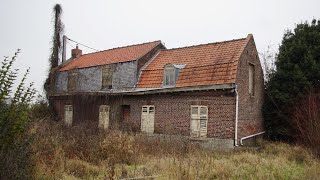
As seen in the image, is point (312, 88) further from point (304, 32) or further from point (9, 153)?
point (9, 153)

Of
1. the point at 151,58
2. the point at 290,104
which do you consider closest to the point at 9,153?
the point at 290,104

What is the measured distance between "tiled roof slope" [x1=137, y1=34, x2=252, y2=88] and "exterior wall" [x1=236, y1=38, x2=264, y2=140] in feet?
2.02

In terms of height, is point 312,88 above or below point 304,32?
below

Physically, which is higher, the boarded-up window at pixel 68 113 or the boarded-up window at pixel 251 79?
the boarded-up window at pixel 251 79

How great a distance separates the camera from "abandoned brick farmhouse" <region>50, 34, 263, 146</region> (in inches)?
707

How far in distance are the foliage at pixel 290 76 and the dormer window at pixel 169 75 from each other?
633cm

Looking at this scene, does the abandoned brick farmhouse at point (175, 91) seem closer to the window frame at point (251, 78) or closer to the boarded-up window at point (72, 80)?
the window frame at point (251, 78)

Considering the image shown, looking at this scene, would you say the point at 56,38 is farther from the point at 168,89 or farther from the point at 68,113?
the point at 168,89

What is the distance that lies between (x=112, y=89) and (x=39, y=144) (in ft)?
43.9

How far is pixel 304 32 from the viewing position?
66.7ft

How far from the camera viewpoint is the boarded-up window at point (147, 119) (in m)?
20.8

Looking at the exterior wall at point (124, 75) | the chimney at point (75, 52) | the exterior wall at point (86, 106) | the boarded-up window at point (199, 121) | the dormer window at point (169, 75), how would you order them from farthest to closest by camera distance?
the chimney at point (75, 52), the exterior wall at point (86, 106), the exterior wall at point (124, 75), the dormer window at point (169, 75), the boarded-up window at point (199, 121)

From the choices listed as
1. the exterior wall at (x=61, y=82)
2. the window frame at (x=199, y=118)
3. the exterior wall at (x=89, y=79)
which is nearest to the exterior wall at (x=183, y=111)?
the window frame at (x=199, y=118)

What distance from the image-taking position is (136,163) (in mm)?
11211
